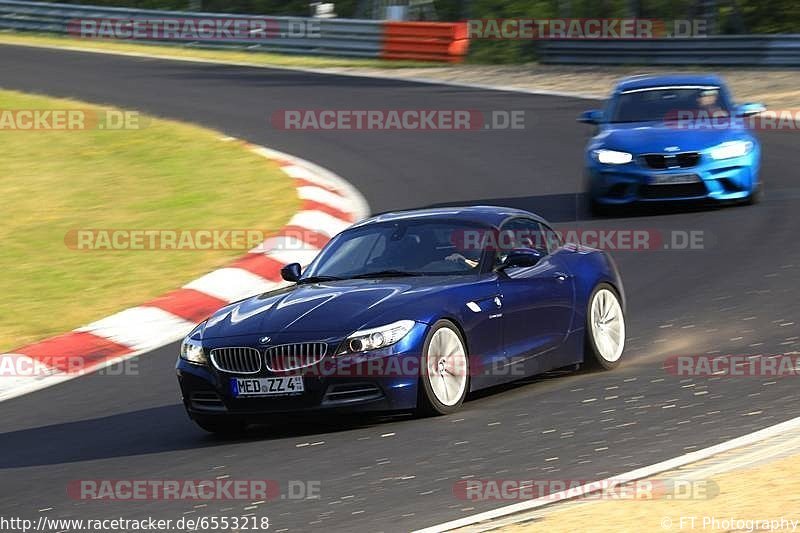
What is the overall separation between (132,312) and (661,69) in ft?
61.5

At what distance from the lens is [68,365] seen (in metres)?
10.8

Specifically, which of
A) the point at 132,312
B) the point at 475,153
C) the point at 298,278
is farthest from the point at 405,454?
the point at 475,153

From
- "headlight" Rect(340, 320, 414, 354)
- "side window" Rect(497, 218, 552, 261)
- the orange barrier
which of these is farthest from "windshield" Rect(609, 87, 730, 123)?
the orange barrier

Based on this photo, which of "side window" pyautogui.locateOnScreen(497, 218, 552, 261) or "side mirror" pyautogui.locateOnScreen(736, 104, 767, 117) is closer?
"side window" pyautogui.locateOnScreen(497, 218, 552, 261)

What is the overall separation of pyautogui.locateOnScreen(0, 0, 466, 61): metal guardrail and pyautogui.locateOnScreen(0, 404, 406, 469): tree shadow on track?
23.7m

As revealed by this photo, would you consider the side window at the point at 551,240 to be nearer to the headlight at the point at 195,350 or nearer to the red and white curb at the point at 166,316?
the headlight at the point at 195,350

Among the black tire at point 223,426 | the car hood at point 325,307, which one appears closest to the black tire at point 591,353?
the car hood at point 325,307

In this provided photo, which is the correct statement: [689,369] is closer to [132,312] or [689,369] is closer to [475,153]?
[132,312]

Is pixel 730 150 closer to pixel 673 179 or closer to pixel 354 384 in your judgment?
pixel 673 179

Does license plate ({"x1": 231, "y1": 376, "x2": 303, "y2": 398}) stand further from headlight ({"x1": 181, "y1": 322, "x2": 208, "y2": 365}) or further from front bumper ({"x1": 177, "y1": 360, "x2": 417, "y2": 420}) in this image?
headlight ({"x1": 181, "y1": 322, "x2": 208, "y2": 365})

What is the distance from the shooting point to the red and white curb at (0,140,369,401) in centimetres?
1071

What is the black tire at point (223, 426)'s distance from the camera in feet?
27.3

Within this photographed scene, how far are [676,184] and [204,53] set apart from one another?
69.9 feet

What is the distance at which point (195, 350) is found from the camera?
27.5 ft
